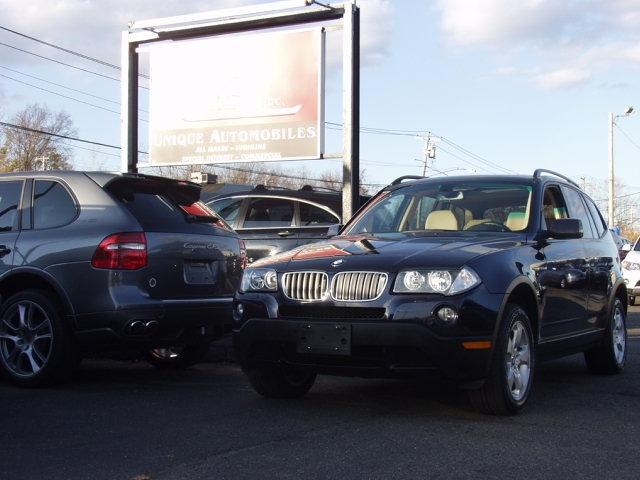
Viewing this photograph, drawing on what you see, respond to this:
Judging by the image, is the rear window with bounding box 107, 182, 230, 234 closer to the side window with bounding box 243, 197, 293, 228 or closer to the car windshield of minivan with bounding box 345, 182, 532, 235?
the car windshield of minivan with bounding box 345, 182, 532, 235

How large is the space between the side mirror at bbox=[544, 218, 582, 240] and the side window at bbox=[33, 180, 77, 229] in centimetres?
375

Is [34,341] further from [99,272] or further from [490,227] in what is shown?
[490,227]

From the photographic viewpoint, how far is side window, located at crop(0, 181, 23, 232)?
720 cm

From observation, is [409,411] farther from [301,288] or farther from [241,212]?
[241,212]

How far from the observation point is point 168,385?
712 cm

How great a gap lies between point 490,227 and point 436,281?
143cm

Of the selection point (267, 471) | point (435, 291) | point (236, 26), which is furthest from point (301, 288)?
point (236, 26)

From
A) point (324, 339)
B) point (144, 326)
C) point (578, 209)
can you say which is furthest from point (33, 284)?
point (578, 209)

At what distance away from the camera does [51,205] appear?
710cm

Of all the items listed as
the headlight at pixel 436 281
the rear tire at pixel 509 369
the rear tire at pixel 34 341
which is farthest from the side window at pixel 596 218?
the rear tire at pixel 34 341

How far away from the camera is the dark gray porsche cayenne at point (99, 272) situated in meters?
6.63

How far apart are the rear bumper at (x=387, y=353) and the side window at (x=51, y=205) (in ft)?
7.27

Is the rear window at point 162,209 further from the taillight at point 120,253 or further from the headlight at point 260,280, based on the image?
the headlight at point 260,280

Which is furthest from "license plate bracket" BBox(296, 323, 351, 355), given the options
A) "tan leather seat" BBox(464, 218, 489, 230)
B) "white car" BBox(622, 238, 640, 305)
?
"white car" BBox(622, 238, 640, 305)
